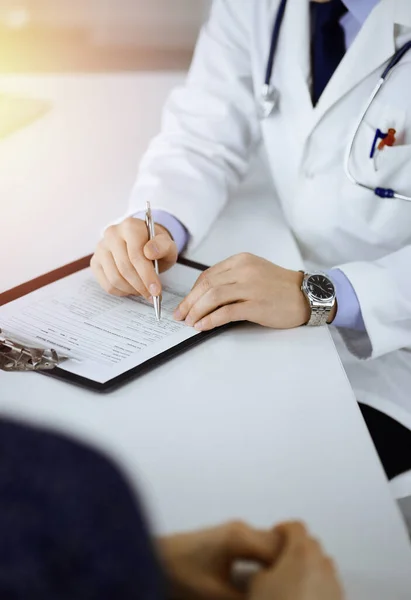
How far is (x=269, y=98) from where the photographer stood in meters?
1.11

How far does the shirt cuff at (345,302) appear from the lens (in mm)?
910

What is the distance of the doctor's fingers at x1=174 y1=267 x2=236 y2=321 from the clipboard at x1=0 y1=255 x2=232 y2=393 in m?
0.05

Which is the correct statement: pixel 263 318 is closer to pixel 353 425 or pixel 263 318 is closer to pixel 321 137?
pixel 353 425

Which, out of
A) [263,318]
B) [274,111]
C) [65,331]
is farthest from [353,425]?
[274,111]

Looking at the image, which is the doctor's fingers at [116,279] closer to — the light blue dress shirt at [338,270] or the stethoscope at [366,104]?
the light blue dress shirt at [338,270]

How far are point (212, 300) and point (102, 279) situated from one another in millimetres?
192

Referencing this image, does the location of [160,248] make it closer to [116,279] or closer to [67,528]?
[116,279]

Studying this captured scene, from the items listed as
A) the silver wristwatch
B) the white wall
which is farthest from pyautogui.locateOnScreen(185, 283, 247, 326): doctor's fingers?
the white wall

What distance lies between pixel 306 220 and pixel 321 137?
149 millimetres

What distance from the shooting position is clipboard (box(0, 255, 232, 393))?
72 cm

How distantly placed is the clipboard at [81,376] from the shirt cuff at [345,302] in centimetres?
18

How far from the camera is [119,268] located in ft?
A: 2.96

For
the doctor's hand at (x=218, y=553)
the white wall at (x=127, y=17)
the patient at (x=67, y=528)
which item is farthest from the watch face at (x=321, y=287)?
the white wall at (x=127, y=17)

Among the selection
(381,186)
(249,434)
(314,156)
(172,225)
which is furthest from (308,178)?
(249,434)
